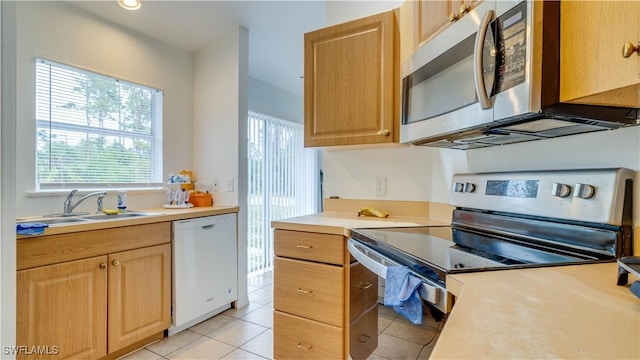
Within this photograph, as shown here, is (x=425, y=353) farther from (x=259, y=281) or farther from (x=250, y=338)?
(x=259, y=281)

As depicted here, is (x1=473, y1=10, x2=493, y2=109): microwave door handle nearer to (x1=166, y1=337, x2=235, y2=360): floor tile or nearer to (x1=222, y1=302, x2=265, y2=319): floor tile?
(x1=166, y1=337, x2=235, y2=360): floor tile

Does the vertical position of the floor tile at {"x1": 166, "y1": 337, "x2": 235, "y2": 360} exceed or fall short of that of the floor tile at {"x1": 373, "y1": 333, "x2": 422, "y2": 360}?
it falls short

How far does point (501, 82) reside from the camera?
0.93 metres

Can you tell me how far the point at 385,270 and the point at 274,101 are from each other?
11.3 feet

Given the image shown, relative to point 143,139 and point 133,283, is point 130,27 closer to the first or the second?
point 143,139

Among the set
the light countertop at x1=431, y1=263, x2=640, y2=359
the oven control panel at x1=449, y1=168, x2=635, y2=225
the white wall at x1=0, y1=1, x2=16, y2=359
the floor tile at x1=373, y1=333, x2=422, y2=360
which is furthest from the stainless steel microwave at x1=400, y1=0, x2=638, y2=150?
the white wall at x1=0, y1=1, x2=16, y2=359

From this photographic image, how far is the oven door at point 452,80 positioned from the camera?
962 millimetres

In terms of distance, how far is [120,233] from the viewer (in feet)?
6.09

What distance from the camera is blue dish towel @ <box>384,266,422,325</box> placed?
0.85 metres

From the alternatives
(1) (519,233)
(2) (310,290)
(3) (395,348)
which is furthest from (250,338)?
(1) (519,233)

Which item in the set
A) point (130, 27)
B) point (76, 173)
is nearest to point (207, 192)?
point (76, 173)

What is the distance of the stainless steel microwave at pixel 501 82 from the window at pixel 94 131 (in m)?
2.39

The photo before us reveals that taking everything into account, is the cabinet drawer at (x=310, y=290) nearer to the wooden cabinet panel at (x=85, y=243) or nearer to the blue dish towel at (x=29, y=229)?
the wooden cabinet panel at (x=85, y=243)

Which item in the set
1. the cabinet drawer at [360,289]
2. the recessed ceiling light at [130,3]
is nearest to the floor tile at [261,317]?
the cabinet drawer at [360,289]
